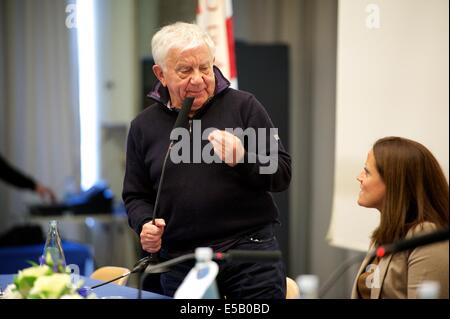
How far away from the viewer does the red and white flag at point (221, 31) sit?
357 cm

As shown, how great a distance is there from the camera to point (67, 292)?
4.58 ft

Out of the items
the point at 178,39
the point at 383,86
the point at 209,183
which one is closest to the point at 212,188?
the point at 209,183

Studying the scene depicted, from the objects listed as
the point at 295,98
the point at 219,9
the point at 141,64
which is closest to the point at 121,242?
the point at 141,64

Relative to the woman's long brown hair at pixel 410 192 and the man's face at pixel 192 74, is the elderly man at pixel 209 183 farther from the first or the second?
the woman's long brown hair at pixel 410 192

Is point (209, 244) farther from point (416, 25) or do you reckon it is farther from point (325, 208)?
point (325, 208)

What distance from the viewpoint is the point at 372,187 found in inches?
73.0

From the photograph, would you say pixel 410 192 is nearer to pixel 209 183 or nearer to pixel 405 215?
pixel 405 215

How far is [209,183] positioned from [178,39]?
0.42 metres

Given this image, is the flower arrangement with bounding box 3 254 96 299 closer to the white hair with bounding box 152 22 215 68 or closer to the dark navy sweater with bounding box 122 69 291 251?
the dark navy sweater with bounding box 122 69 291 251

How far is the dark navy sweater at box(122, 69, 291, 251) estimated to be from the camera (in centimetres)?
193

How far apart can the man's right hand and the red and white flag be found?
181 centimetres

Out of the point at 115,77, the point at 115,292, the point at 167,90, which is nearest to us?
the point at 115,292

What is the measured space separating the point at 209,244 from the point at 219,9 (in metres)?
1.97

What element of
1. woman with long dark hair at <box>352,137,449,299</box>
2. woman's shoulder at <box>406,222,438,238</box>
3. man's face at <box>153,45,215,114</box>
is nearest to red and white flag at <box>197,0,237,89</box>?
man's face at <box>153,45,215,114</box>
